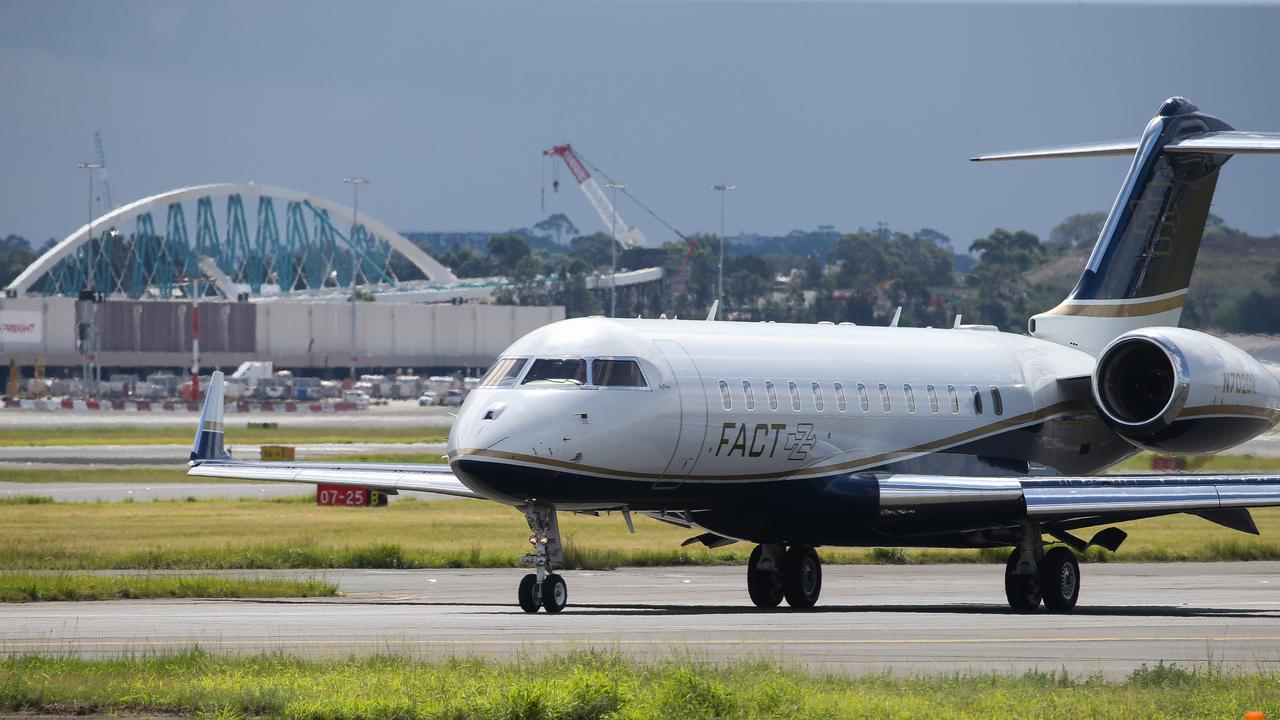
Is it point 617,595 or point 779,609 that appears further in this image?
point 617,595

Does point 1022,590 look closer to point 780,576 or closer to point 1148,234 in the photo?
point 780,576

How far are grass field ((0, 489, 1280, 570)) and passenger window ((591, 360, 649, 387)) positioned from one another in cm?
1196

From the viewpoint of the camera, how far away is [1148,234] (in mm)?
32281

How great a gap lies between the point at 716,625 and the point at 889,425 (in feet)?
22.0

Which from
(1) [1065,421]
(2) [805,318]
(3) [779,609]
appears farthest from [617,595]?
(2) [805,318]

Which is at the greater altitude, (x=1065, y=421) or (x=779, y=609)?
(x=1065, y=421)

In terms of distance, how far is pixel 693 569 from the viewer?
37531 mm

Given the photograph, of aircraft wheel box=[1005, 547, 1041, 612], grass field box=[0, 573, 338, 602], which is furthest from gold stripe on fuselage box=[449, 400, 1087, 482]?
grass field box=[0, 573, 338, 602]

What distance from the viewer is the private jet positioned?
24984mm

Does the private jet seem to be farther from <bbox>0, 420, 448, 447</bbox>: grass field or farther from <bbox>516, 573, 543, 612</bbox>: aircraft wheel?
<bbox>0, 420, 448, 447</bbox>: grass field

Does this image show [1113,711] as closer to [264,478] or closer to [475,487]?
[475,487]

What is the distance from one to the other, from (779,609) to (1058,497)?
15.4ft

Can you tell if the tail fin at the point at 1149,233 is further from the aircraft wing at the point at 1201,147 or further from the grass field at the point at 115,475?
the grass field at the point at 115,475

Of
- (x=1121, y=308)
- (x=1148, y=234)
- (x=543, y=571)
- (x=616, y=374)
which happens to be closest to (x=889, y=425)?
(x=616, y=374)
